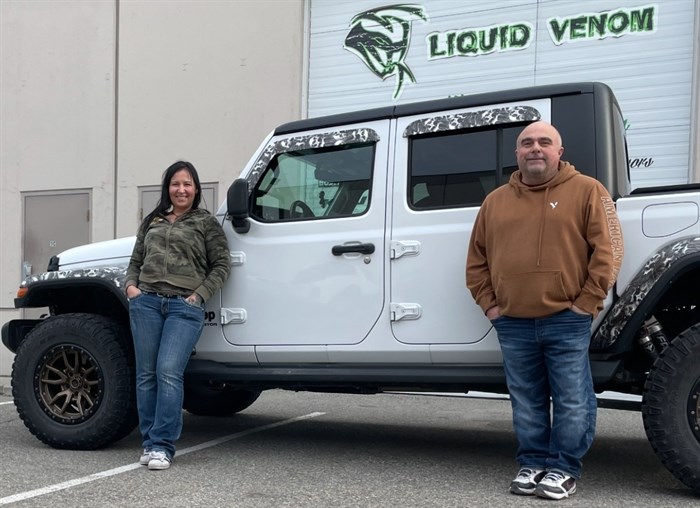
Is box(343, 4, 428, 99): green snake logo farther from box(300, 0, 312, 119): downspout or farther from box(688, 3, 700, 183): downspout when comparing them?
box(688, 3, 700, 183): downspout

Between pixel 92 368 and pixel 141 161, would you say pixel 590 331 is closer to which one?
pixel 92 368

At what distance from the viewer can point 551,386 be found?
12.4 feet

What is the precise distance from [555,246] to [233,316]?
78.8 inches

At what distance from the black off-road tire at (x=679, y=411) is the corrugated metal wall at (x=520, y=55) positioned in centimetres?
538

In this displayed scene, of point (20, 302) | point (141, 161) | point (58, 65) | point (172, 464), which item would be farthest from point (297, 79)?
point (172, 464)

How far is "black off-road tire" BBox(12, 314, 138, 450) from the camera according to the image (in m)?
4.80

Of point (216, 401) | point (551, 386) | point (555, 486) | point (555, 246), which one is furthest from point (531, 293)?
point (216, 401)

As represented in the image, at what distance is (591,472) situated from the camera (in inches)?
169

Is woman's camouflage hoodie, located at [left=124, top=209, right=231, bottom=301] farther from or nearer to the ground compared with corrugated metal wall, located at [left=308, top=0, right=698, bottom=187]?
nearer to the ground

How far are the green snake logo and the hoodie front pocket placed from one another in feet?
21.7

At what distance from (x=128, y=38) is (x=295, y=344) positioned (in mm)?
8023

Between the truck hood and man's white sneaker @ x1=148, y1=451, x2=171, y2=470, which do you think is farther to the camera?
the truck hood

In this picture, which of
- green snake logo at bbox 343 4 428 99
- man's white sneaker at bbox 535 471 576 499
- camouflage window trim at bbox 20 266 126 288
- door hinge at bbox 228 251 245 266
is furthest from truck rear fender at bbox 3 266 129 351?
green snake logo at bbox 343 4 428 99

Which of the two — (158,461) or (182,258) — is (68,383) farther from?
(182,258)
